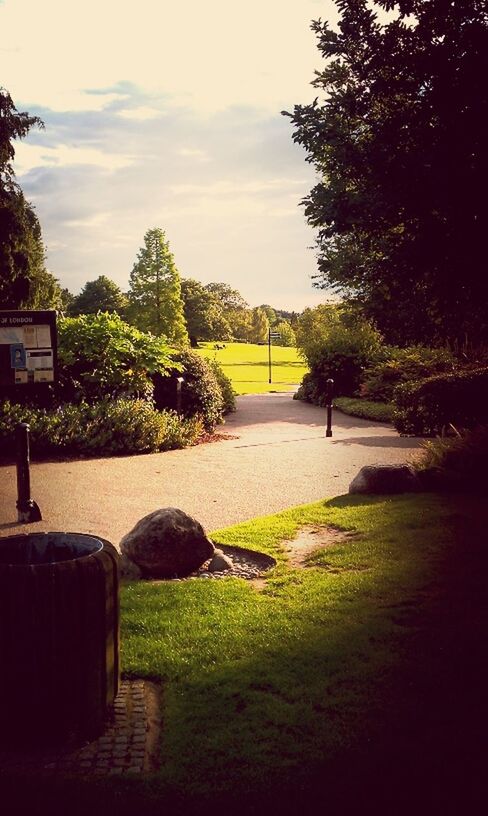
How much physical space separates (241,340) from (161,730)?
102574 mm

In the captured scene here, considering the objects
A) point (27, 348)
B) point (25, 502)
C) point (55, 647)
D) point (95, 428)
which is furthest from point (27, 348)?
point (55, 647)

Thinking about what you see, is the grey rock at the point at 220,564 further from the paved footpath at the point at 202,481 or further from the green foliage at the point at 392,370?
the green foliage at the point at 392,370

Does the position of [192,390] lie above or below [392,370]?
below

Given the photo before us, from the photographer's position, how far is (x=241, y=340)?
106m

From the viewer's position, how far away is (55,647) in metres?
3.70

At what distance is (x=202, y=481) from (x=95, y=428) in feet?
9.74

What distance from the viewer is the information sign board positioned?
385 inches

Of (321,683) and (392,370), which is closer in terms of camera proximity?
(321,683)

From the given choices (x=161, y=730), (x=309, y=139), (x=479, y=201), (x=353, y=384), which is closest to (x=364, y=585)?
(x=161, y=730)

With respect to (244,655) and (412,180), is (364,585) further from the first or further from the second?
(412,180)

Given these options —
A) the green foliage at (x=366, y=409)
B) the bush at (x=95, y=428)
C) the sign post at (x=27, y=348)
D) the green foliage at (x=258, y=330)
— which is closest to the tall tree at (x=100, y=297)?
the green foliage at (x=258, y=330)

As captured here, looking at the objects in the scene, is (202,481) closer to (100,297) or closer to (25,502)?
(25,502)

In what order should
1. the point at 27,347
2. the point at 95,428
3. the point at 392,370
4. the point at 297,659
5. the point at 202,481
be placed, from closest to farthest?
the point at 297,659 < the point at 27,347 < the point at 202,481 < the point at 95,428 < the point at 392,370

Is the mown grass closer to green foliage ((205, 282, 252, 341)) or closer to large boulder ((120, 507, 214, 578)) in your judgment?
large boulder ((120, 507, 214, 578))
